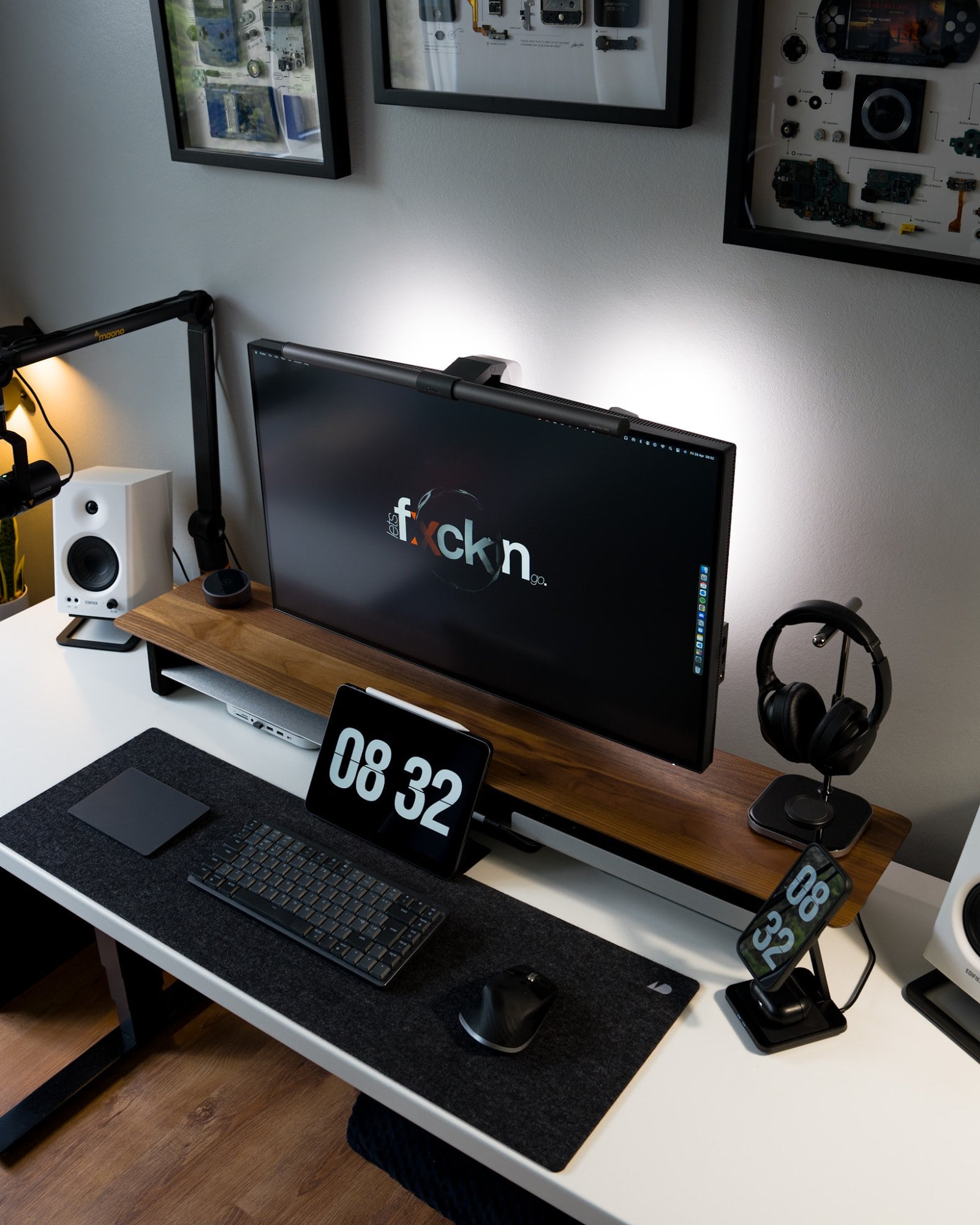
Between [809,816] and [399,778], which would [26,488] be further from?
[809,816]

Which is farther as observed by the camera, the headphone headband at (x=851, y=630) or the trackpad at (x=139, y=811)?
the trackpad at (x=139, y=811)

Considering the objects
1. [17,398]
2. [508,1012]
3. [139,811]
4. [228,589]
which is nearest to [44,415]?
[17,398]

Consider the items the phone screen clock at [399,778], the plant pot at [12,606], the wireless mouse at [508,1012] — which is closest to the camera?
the wireless mouse at [508,1012]

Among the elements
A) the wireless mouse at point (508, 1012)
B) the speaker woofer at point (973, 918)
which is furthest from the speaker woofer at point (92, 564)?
the speaker woofer at point (973, 918)

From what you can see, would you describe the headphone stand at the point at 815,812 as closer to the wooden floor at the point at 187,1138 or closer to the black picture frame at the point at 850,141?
the black picture frame at the point at 850,141

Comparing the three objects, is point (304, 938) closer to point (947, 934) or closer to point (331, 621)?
point (331, 621)

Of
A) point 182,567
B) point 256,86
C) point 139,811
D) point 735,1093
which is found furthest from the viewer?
point 182,567

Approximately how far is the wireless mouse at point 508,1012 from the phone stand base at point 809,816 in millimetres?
315

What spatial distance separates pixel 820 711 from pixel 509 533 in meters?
0.42

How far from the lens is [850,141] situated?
1177 millimetres

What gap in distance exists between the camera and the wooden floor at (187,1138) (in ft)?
5.37

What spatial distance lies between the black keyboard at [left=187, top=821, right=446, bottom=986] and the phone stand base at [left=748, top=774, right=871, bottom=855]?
0.39 metres

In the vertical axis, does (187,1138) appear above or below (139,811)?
below

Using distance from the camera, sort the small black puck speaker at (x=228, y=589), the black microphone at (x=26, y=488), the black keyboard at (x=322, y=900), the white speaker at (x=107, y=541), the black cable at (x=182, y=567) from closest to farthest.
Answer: the black keyboard at (x=322, y=900) → the black microphone at (x=26, y=488) → the small black puck speaker at (x=228, y=589) → the white speaker at (x=107, y=541) → the black cable at (x=182, y=567)
